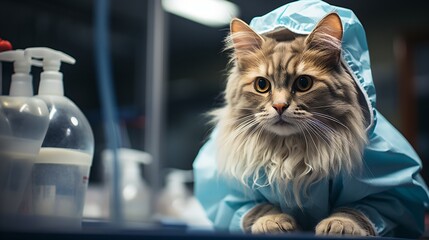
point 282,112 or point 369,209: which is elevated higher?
point 282,112

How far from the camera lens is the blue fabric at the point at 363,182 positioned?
2.74 ft

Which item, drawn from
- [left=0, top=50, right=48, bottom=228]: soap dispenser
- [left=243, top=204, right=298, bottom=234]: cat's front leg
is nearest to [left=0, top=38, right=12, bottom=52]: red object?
[left=0, top=50, right=48, bottom=228]: soap dispenser

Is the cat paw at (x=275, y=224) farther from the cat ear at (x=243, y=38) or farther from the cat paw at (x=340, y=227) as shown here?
the cat ear at (x=243, y=38)

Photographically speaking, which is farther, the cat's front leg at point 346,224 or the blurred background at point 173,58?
the blurred background at point 173,58

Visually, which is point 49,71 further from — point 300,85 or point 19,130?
point 300,85

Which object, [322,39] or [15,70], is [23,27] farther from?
[322,39]

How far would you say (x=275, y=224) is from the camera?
786 millimetres

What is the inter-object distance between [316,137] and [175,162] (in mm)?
2395

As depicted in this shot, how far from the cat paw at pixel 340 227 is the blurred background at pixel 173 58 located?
1.24ft

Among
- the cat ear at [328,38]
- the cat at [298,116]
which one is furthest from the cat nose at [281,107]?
the cat ear at [328,38]

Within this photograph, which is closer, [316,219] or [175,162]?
[316,219]

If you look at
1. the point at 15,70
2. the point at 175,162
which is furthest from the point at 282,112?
the point at 175,162

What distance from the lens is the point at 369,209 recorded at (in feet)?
2.79

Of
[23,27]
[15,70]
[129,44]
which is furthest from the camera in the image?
[129,44]
